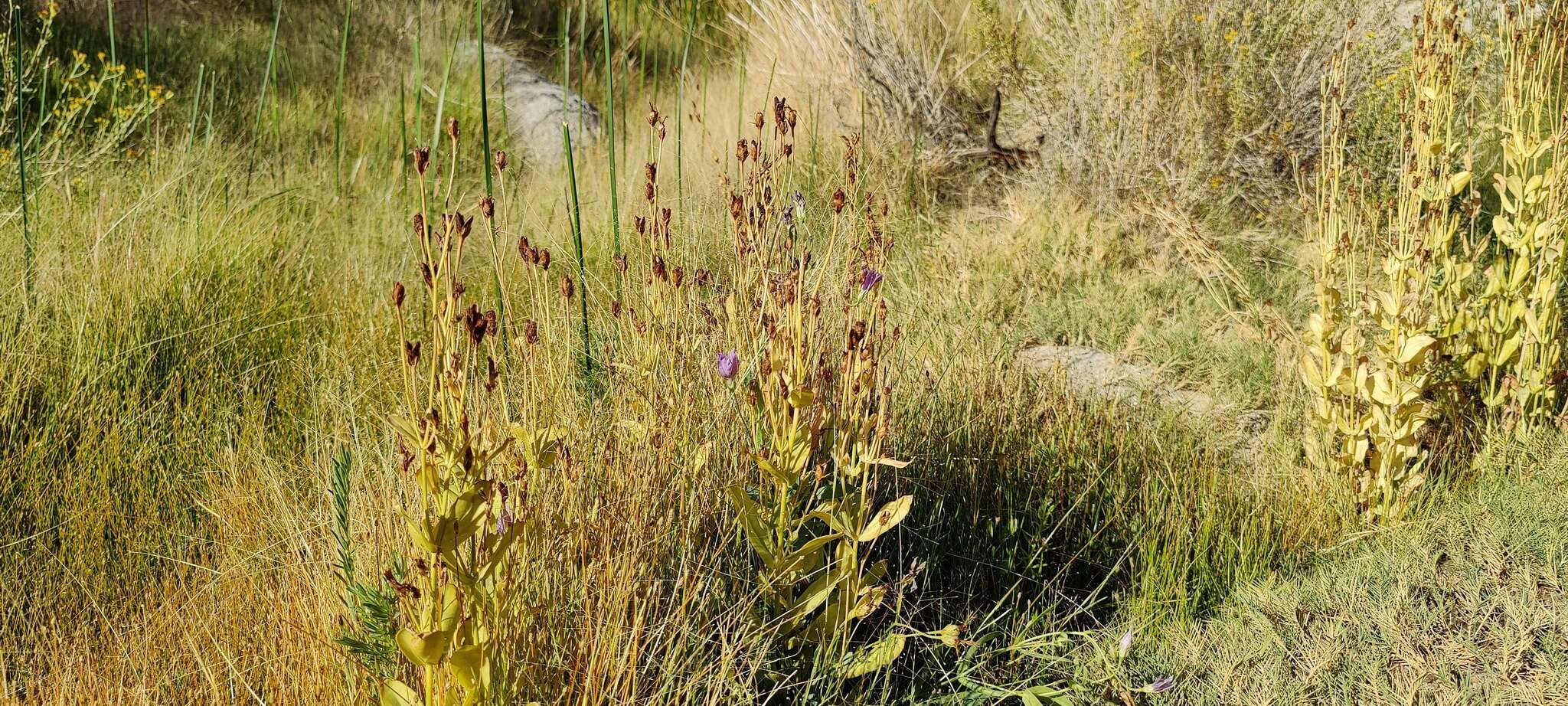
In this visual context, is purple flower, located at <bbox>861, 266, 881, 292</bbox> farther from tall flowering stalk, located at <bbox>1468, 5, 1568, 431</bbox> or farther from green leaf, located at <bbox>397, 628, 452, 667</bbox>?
tall flowering stalk, located at <bbox>1468, 5, 1568, 431</bbox>

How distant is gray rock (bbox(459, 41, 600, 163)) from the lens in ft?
21.2

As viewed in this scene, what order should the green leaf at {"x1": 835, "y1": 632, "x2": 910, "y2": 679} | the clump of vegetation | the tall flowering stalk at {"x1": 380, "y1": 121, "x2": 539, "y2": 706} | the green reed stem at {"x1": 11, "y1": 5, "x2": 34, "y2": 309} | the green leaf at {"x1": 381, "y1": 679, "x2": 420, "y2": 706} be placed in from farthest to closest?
the green reed stem at {"x1": 11, "y1": 5, "x2": 34, "y2": 309} < the clump of vegetation < the green leaf at {"x1": 835, "y1": 632, "x2": 910, "y2": 679} < the green leaf at {"x1": 381, "y1": 679, "x2": 420, "y2": 706} < the tall flowering stalk at {"x1": 380, "y1": 121, "x2": 539, "y2": 706}

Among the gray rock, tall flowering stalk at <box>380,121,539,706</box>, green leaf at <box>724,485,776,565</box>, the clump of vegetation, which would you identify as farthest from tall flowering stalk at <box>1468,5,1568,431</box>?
the gray rock

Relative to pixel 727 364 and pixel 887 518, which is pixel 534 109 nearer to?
pixel 727 364

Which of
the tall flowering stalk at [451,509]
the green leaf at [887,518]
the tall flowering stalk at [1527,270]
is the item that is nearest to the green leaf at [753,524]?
the green leaf at [887,518]

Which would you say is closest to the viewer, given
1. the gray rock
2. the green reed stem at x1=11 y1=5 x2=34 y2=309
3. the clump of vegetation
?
the clump of vegetation

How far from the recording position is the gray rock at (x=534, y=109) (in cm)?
645

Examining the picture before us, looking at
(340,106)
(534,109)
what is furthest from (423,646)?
(534,109)

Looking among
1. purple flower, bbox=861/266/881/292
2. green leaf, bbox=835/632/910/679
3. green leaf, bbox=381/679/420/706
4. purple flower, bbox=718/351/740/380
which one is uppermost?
purple flower, bbox=861/266/881/292

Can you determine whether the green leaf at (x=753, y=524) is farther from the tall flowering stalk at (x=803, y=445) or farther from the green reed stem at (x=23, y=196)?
the green reed stem at (x=23, y=196)

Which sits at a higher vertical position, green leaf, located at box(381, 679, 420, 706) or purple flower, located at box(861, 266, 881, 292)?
purple flower, located at box(861, 266, 881, 292)

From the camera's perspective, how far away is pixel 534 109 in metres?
7.03

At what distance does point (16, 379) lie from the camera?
2.42 meters

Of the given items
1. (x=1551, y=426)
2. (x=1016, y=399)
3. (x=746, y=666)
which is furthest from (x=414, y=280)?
(x=1551, y=426)
